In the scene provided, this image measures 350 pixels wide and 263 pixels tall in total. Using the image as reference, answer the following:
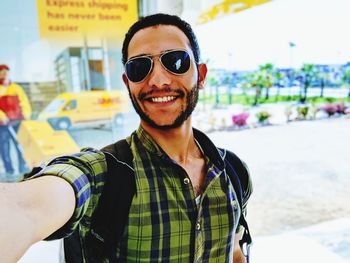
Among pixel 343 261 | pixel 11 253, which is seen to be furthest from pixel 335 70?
pixel 11 253

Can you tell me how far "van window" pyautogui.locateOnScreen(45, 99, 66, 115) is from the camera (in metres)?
2.23

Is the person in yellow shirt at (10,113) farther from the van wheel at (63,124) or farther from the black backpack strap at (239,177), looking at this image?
the black backpack strap at (239,177)

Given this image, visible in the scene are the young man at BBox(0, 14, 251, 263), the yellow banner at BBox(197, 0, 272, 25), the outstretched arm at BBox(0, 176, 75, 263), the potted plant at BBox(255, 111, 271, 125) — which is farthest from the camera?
the potted plant at BBox(255, 111, 271, 125)

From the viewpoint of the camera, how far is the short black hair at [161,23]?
2.80 feet

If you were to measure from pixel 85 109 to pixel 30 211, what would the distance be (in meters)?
1.95

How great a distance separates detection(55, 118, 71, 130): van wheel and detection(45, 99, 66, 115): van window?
77mm

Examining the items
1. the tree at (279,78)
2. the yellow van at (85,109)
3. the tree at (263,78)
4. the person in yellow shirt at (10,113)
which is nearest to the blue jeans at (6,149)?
the person in yellow shirt at (10,113)

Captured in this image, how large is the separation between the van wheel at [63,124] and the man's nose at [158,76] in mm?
1665

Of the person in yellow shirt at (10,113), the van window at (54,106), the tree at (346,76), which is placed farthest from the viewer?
the tree at (346,76)

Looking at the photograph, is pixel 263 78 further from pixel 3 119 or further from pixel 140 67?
pixel 140 67

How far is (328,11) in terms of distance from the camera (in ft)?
9.88

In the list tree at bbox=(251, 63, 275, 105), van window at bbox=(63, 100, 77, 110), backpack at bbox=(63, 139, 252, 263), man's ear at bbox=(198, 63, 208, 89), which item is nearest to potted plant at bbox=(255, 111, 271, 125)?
tree at bbox=(251, 63, 275, 105)

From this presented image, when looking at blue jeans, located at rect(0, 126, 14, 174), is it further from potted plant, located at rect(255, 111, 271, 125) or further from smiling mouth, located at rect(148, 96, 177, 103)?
potted plant, located at rect(255, 111, 271, 125)

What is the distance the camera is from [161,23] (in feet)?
2.80
